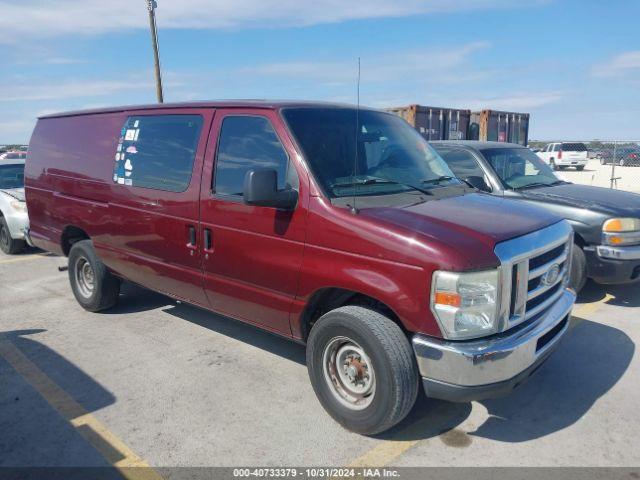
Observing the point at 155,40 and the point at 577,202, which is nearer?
the point at 577,202

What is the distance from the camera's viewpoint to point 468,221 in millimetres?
3211

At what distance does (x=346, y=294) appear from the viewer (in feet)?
11.4

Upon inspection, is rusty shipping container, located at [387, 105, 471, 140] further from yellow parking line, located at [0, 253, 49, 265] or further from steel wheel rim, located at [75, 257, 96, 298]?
steel wheel rim, located at [75, 257, 96, 298]

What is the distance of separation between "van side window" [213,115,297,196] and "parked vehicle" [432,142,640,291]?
221cm

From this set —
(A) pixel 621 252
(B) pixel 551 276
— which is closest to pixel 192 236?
(B) pixel 551 276

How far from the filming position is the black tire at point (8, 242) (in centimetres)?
893

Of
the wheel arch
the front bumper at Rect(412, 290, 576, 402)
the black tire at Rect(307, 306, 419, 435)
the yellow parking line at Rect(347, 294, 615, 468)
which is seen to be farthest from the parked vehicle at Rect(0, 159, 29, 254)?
the front bumper at Rect(412, 290, 576, 402)

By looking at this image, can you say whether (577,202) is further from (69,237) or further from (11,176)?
(11,176)

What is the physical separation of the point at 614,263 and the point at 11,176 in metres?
9.94

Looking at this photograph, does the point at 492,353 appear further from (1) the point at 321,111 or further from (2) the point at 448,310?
(1) the point at 321,111

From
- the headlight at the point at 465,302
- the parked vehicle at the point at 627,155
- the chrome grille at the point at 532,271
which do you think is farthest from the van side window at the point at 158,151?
the parked vehicle at the point at 627,155

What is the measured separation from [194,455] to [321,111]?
8.45 ft

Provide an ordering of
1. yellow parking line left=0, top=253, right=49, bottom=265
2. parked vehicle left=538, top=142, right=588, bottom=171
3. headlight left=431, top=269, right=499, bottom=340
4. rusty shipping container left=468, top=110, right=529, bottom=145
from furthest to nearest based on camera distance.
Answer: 1. parked vehicle left=538, top=142, right=588, bottom=171
2. rusty shipping container left=468, top=110, right=529, bottom=145
3. yellow parking line left=0, top=253, right=49, bottom=265
4. headlight left=431, top=269, right=499, bottom=340

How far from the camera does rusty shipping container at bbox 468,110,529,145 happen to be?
1487 cm
